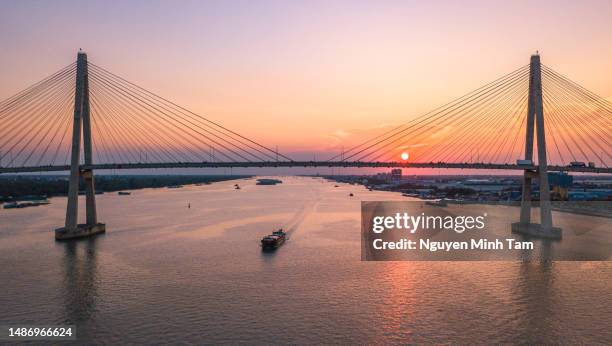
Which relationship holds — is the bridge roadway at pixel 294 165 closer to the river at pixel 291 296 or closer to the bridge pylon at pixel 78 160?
the bridge pylon at pixel 78 160

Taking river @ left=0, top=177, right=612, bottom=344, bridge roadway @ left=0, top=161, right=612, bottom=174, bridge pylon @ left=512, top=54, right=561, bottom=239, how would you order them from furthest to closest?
bridge roadway @ left=0, top=161, right=612, bottom=174
bridge pylon @ left=512, top=54, right=561, bottom=239
river @ left=0, top=177, right=612, bottom=344

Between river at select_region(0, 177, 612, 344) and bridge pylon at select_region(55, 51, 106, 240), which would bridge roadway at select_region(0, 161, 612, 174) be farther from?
river at select_region(0, 177, 612, 344)

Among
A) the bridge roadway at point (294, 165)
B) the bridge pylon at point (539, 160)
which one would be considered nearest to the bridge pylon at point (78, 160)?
the bridge roadway at point (294, 165)

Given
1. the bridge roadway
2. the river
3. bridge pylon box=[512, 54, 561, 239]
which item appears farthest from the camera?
the bridge roadway

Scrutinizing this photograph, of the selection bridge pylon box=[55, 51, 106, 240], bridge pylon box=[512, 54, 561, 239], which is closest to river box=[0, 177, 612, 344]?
bridge pylon box=[55, 51, 106, 240]

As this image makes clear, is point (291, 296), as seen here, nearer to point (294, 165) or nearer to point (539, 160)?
point (294, 165)
